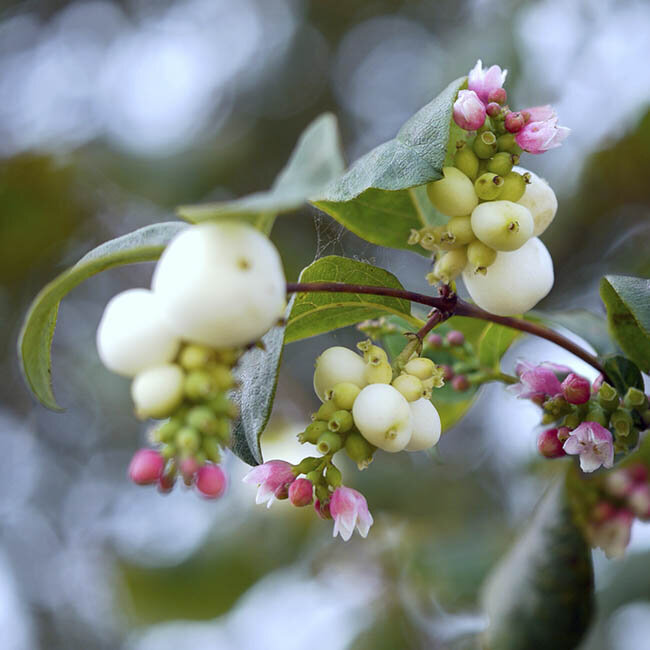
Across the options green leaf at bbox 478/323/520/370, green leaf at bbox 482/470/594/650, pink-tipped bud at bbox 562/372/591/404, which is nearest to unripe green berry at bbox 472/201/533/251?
pink-tipped bud at bbox 562/372/591/404

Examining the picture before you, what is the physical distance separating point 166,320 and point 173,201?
2356mm

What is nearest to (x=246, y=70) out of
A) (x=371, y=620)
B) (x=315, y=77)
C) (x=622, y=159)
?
(x=315, y=77)

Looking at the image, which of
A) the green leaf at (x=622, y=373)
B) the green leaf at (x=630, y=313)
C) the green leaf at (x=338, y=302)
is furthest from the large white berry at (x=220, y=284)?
the green leaf at (x=622, y=373)

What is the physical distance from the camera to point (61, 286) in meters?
0.64

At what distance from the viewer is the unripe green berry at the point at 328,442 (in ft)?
2.26

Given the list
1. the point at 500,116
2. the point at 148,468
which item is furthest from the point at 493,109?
the point at 148,468

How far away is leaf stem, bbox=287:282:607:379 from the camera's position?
71 centimetres

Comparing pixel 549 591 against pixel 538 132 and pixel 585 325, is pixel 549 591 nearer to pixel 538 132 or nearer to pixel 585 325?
pixel 585 325

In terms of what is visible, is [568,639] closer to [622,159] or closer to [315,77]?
[622,159]

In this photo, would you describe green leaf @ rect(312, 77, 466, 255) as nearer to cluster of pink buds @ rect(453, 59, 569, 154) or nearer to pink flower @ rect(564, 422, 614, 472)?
cluster of pink buds @ rect(453, 59, 569, 154)

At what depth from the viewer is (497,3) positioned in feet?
8.59

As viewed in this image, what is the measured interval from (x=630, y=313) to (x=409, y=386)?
10.2 inches

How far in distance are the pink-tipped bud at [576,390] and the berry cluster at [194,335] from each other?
41 cm

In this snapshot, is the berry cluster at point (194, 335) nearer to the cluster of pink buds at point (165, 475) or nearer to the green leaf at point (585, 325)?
the cluster of pink buds at point (165, 475)
